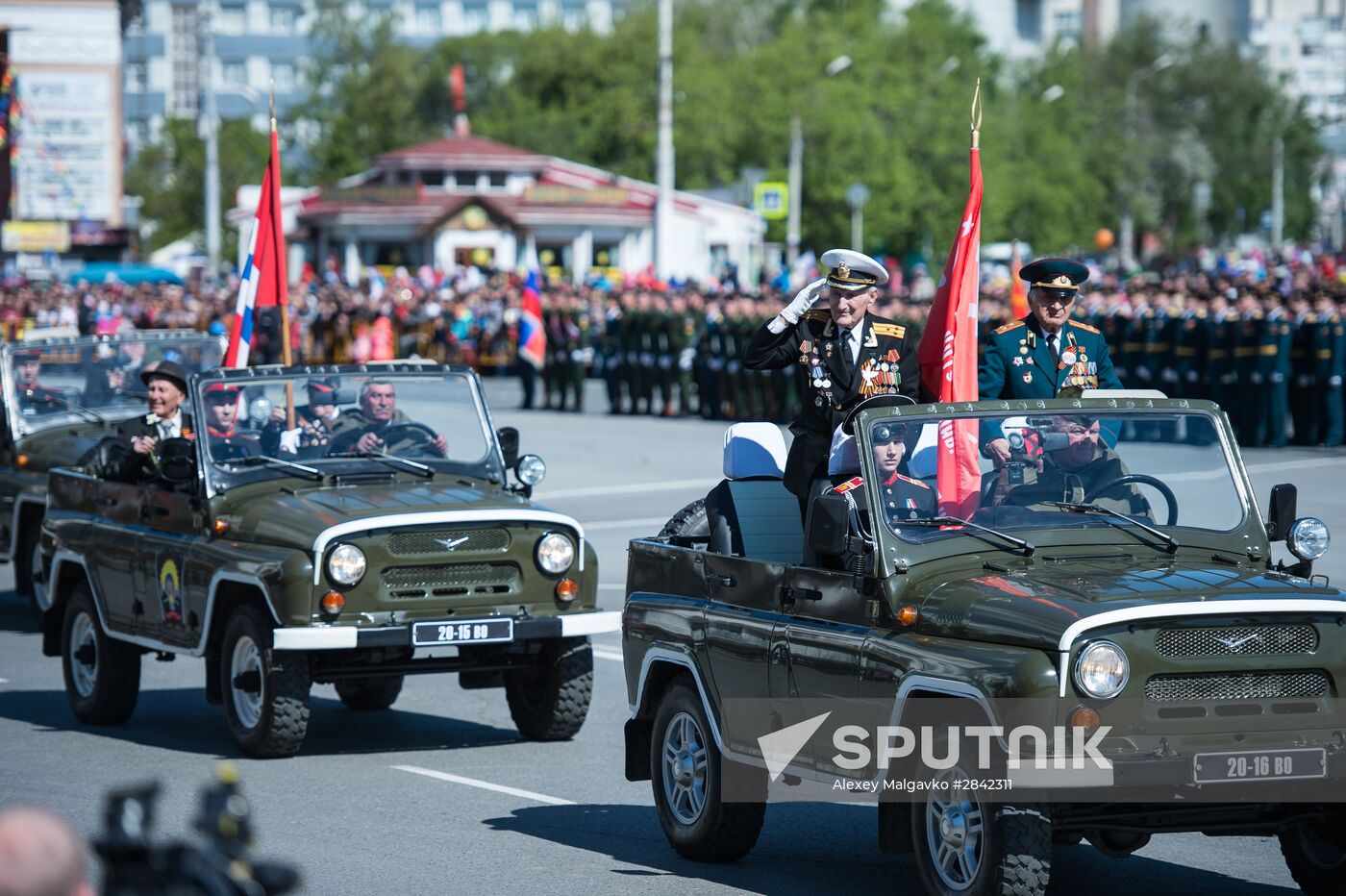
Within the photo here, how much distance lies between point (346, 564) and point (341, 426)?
151 centimetres

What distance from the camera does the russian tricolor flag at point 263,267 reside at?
45.1 ft

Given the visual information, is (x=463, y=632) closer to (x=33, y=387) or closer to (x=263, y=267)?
(x=263, y=267)

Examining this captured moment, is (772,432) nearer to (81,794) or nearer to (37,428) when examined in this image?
(81,794)

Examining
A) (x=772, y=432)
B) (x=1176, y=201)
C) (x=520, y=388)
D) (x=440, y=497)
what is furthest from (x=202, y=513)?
(x=1176, y=201)

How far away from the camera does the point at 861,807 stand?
31.2ft

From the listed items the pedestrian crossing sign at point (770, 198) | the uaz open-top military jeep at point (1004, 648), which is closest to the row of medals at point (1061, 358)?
the uaz open-top military jeep at point (1004, 648)

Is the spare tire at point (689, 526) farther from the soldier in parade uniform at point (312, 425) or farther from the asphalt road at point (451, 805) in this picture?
the soldier in parade uniform at point (312, 425)

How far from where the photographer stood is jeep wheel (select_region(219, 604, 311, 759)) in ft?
33.7

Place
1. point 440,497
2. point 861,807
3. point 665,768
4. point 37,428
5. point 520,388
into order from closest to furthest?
1. point 665,768
2. point 861,807
3. point 440,497
4. point 37,428
5. point 520,388

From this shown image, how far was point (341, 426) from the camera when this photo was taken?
11.6 meters

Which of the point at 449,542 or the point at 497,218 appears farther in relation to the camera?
the point at 497,218

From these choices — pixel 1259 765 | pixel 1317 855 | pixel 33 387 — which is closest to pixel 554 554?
pixel 1317 855

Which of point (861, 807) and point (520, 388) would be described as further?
point (520, 388)

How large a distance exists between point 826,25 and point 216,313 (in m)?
42.7
